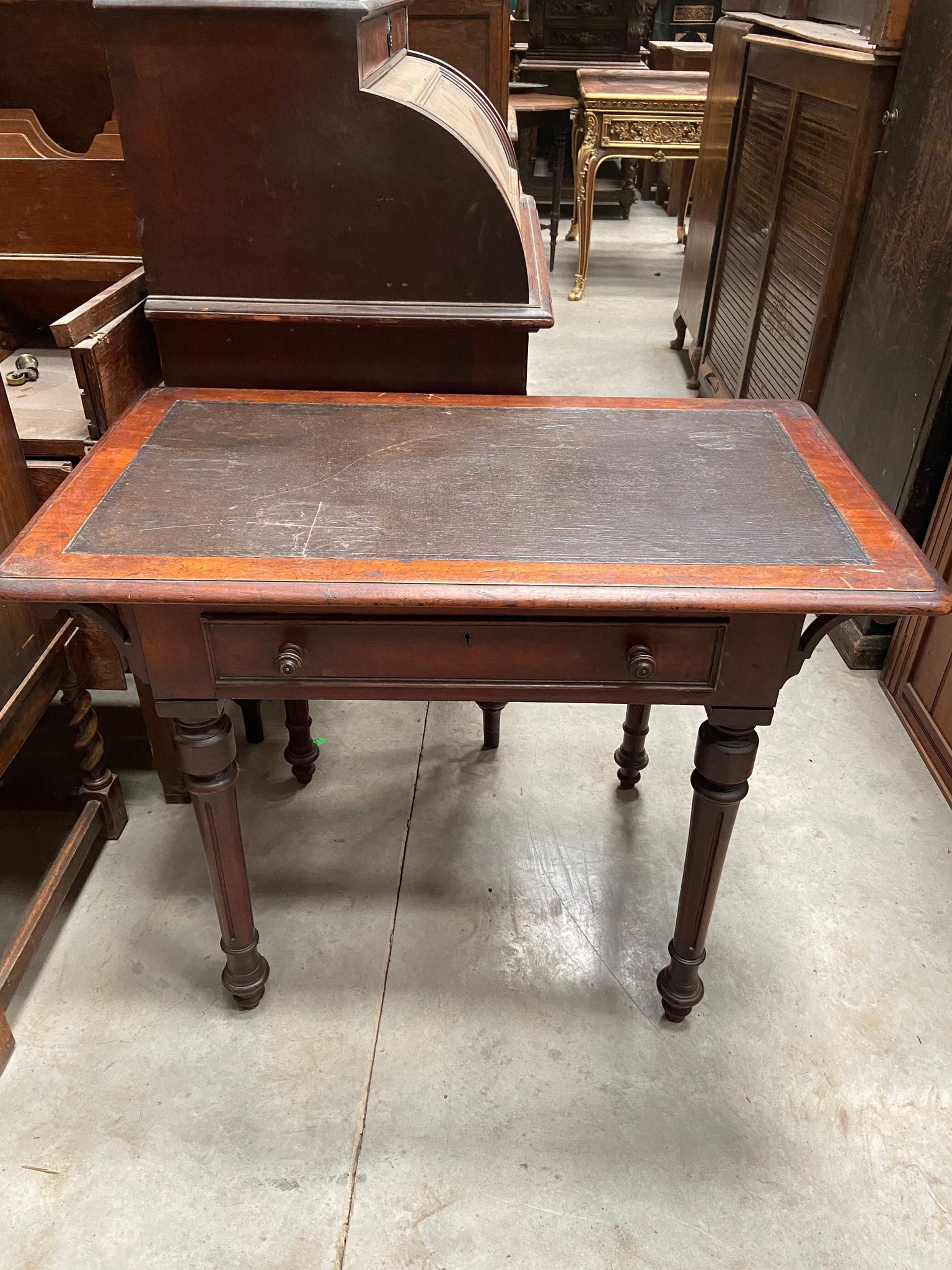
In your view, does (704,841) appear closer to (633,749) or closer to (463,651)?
(463,651)

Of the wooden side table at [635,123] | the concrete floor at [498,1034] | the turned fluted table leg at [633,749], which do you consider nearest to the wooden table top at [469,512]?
the turned fluted table leg at [633,749]

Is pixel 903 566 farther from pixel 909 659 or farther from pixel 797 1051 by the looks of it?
pixel 909 659

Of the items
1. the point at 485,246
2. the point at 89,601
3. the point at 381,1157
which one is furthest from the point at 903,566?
the point at 381,1157

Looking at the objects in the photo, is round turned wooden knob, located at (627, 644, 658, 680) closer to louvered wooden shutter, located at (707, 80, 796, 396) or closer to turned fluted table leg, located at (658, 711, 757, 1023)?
turned fluted table leg, located at (658, 711, 757, 1023)

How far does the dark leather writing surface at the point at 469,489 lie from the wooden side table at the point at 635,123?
4.14 meters

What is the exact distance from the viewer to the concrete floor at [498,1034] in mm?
1377

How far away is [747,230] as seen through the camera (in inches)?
138

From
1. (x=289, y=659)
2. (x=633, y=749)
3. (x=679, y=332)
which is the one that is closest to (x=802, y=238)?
(x=633, y=749)

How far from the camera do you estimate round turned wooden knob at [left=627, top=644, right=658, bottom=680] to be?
3.92 feet

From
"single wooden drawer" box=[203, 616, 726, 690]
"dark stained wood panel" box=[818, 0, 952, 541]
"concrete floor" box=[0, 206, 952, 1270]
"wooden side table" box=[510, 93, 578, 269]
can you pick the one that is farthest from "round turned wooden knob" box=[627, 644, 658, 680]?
"wooden side table" box=[510, 93, 578, 269]

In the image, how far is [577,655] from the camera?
124 cm

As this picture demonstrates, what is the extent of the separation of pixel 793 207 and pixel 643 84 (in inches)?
115

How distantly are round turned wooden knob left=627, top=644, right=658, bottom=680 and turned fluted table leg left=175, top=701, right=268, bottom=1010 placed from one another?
597mm

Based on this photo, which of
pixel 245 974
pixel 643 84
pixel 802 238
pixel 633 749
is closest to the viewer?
pixel 245 974
